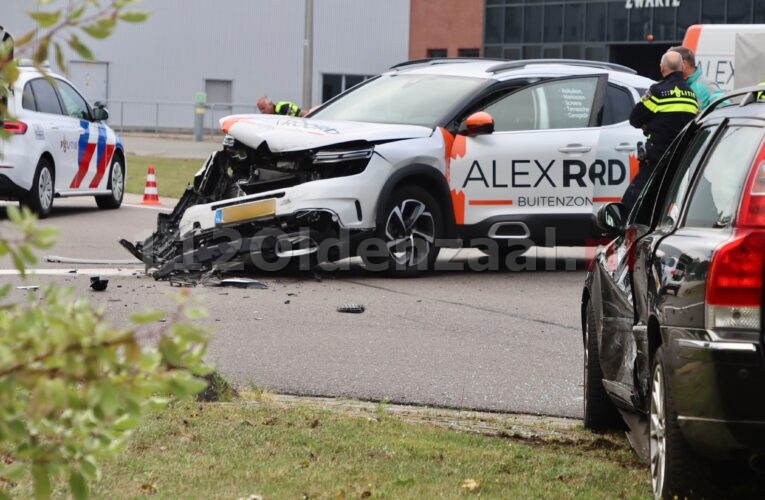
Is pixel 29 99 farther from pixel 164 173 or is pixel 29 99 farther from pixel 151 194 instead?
pixel 164 173

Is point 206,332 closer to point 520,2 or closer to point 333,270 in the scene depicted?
point 333,270

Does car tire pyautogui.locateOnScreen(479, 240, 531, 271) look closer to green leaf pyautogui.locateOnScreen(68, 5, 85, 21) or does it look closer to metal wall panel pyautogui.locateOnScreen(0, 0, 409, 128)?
green leaf pyautogui.locateOnScreen(68, 5, 85, 21)

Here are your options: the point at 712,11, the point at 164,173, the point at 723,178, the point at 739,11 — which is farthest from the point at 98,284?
the point at 712,11

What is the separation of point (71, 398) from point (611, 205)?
4.10 meters

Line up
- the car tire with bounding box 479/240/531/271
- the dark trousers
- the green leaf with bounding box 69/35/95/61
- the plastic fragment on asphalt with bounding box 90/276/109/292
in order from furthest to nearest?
1. the car tire with bounding box 479/240/531/271
2. the dark trousers
3. the plastic fragment on asphalt with bounding box 90/276/109/292
4. the green leaf with bounding box 69/35/95/61

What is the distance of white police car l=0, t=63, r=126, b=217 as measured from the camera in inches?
611

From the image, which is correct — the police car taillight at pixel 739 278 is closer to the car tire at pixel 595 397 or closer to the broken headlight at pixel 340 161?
the car tire at pixel 595 397

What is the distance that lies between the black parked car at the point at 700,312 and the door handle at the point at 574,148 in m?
6.45

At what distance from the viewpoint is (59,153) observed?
1656cm

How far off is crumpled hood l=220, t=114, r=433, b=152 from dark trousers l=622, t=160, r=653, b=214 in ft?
5.63

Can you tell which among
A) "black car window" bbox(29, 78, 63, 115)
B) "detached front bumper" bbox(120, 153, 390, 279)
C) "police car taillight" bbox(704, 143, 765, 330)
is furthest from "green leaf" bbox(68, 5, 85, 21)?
"black car window" bbox(29, 78, 63, 115)

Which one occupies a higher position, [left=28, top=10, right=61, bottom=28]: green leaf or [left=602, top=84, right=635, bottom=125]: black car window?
[left=602, top=84, right=635, bottom=125]: black car window

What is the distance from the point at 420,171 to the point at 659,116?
2028 mm

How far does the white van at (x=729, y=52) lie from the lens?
18922 mm
